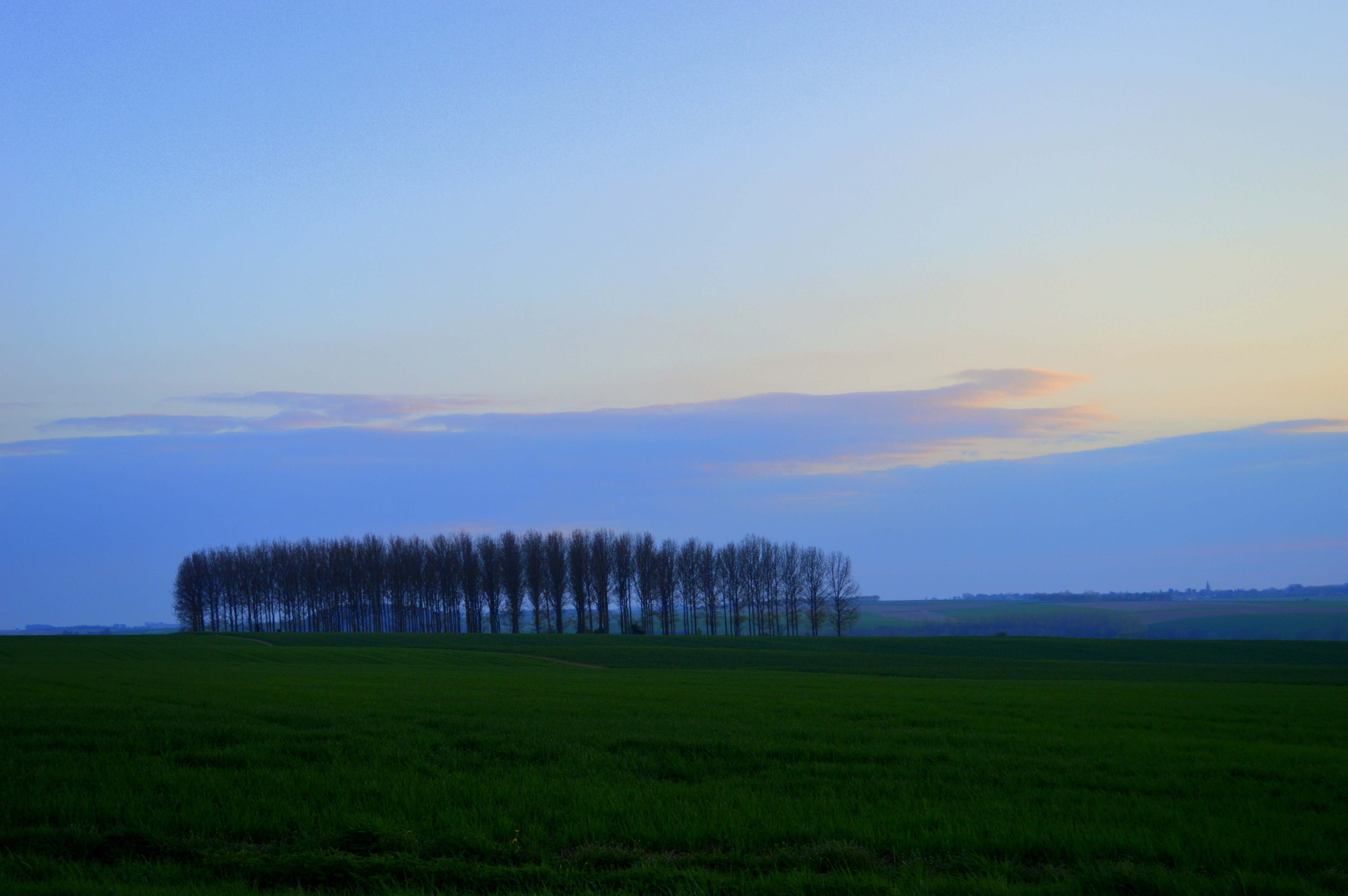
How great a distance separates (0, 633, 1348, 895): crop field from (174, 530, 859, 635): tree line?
107852 mm

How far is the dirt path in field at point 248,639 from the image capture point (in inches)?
3034

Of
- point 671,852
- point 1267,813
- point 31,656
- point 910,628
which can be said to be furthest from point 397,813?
point 910,628

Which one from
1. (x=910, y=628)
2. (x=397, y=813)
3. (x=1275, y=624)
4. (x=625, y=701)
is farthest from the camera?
(x=910, y=628)

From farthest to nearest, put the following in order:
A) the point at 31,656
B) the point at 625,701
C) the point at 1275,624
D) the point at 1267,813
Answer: the point at 1275,624, the point at 31,656, the point at 625,701, the point at 1267,813

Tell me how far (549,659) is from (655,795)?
55014 mm

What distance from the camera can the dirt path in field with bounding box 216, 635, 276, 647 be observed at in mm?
77062

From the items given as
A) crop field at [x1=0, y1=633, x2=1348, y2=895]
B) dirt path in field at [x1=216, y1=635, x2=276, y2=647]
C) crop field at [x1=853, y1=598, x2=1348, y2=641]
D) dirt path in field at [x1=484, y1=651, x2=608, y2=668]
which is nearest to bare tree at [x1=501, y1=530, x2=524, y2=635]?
dirt path in field at [x1=216, y1=635, x2=276, y2=647]

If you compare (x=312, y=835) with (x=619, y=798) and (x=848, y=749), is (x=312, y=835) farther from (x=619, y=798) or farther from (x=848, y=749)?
(x=848, y=749)

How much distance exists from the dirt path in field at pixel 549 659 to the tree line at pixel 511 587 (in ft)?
190

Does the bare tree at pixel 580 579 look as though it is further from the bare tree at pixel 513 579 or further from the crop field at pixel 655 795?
the crop field at pixel 655 795

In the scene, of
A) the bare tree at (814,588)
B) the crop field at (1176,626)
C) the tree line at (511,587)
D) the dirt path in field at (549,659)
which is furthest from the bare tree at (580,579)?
the crop field at (1176,626)

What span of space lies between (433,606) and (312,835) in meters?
138

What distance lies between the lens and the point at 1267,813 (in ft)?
31.1

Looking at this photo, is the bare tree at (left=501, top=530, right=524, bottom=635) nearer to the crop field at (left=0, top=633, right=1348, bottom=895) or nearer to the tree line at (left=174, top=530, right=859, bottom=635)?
the tree line at (left=174, top=530, right=859, bottom=635)
